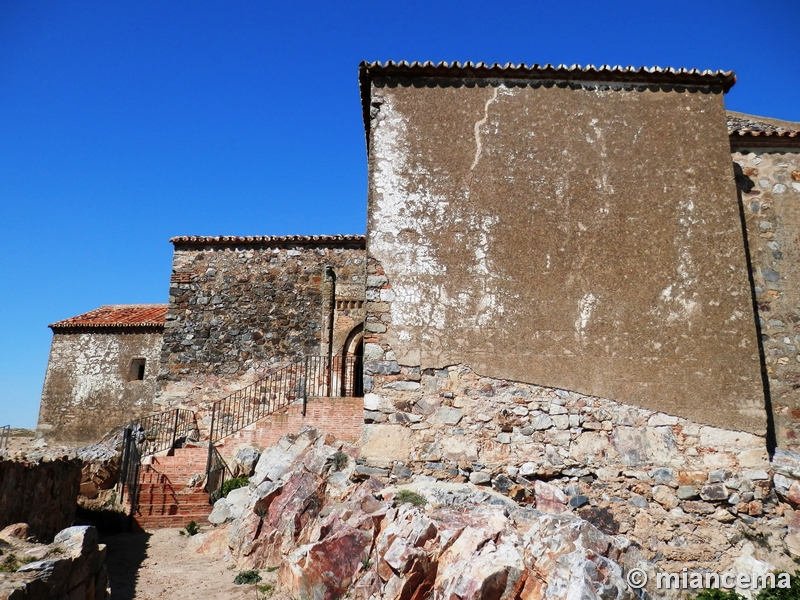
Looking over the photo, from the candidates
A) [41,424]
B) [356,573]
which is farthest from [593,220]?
[41,424]

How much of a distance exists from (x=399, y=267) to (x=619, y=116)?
3.77 m

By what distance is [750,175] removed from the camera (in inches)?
330

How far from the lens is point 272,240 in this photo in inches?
616

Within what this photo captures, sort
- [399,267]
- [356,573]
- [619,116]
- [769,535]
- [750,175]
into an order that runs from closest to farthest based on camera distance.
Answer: [356,573] → [769,535] → [399,267] → [619,116] → [750,175]

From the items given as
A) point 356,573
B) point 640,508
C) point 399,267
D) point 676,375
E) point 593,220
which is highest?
point 593,220

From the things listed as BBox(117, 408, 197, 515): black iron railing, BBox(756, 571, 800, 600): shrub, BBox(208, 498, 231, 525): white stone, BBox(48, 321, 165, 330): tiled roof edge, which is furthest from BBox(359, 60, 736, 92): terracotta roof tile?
BBox(48, 321, 165, 330): tiled roof edge

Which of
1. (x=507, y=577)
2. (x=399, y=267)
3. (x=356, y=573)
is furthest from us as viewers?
(x=399, y=267)

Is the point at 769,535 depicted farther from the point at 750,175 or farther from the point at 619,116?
the point at 619,116

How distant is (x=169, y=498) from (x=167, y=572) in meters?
2.93

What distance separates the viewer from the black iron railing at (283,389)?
1420cm

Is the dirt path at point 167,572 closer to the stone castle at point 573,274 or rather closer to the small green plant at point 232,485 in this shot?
the small green plant at point 232,485

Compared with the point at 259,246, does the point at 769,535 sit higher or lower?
lower

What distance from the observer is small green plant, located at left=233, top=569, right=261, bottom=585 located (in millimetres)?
6938

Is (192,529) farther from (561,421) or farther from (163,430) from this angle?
(561,421)
